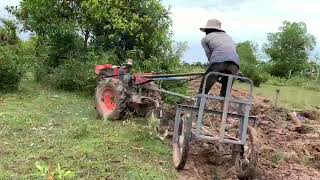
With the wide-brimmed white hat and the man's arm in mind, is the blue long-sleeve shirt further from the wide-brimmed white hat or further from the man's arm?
the wide-brimmed white hat

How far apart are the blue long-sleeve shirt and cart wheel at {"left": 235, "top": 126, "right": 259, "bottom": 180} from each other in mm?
1071

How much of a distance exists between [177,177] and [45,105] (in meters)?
5.35

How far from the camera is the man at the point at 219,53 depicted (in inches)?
323

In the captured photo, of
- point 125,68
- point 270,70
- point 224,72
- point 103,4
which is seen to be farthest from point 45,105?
point 270,70

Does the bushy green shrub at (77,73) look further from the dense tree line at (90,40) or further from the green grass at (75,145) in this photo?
the green grass at (75,145)

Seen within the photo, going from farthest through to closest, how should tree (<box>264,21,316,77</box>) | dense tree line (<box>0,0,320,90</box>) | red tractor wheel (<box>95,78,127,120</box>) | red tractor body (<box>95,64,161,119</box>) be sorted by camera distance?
tree (<box>264,21,316,77</box>), dense tree line (<box>0,0,320,90</box>), red tractor wheel (<box>95,78,127,120</box>), red tractor body (<box>95,64,161,119</box>)

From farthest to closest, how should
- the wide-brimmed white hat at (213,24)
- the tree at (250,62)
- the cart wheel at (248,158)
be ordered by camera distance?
1. the tree at (250,62)
2. the wide-brimmed white hat at (213,24)
3. the cart wheel at (248,158)

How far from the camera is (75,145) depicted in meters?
8.38

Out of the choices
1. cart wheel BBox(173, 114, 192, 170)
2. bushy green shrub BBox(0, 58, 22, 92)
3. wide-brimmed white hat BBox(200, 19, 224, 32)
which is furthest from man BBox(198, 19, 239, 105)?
bushy green shrub BBox(0, 58, 22, 92)

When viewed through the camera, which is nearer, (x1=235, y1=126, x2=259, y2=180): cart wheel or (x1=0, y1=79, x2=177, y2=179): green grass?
(x1=0, y1=79, x2=177, y2=179): green grass

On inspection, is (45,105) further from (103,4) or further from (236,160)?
(236,160)

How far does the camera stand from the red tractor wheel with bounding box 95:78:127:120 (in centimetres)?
1104

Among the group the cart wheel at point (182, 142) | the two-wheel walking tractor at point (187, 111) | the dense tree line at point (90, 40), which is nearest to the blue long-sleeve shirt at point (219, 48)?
the two-wheel walking tractor at point (187, 111)

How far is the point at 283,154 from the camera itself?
959 cm
